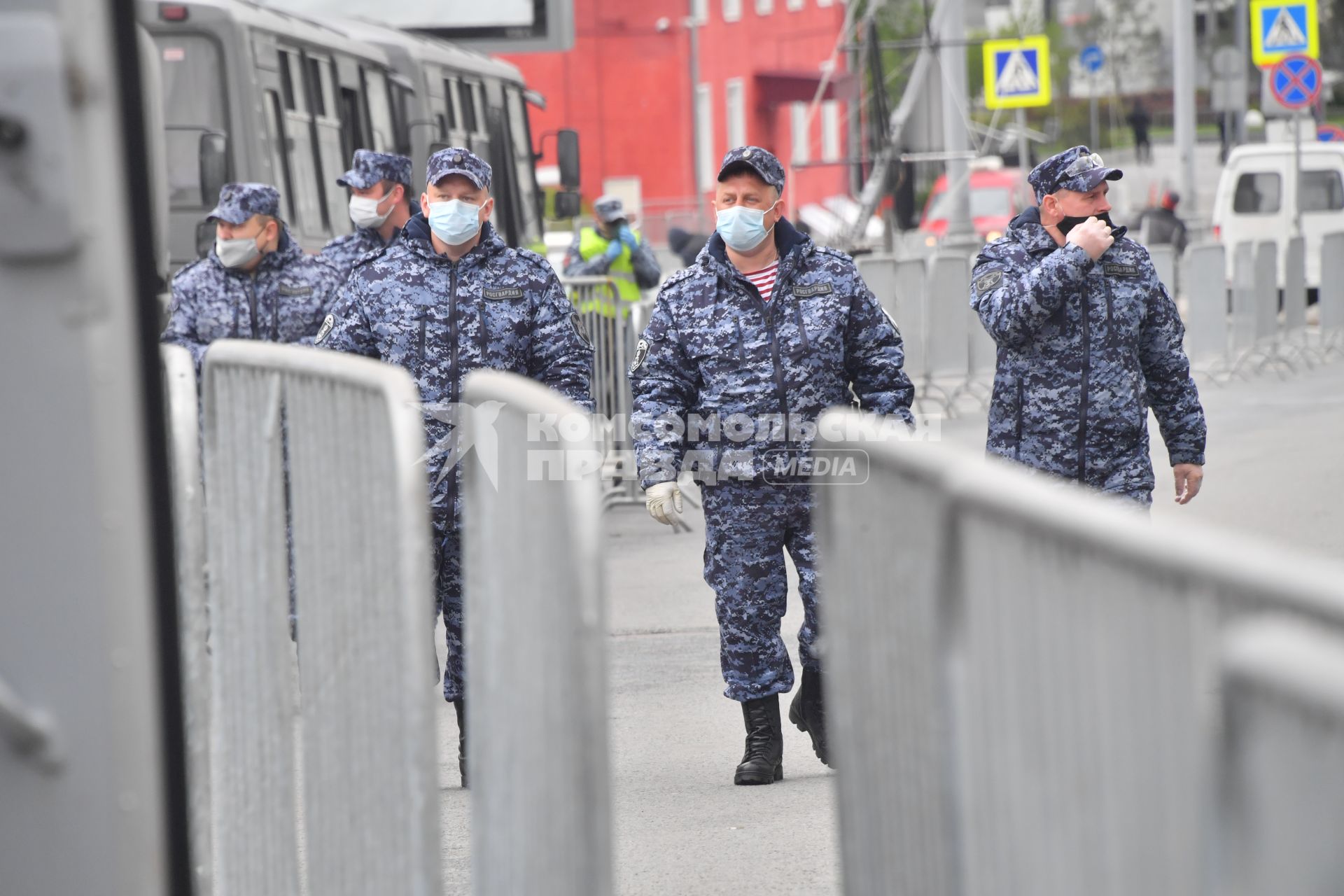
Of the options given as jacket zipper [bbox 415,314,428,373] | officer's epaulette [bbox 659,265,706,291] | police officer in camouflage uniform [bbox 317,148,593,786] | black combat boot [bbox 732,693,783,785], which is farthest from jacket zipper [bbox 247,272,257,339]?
black combat boot [bbox 732,693,783,785]

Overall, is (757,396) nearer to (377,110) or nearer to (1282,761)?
(1282,761)

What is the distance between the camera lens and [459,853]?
16.6 ft

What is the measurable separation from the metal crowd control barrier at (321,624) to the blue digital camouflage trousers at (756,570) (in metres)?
2.52

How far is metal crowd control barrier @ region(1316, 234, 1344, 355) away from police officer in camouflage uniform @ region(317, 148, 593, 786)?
13287mm

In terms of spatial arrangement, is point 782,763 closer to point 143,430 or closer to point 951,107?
point 143,430

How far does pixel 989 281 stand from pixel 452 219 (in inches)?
64.6

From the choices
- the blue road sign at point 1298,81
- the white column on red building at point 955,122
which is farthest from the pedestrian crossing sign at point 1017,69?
the blue road sign at point 1298,81

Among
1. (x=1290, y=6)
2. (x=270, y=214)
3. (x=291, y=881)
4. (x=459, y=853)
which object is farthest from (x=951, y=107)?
(x=291, y=881)

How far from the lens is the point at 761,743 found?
5781 millimetres

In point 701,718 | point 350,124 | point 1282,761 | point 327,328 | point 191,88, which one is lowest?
point 701,718

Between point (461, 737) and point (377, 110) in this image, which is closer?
point (461, 737)

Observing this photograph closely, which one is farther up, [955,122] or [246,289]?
[955,122]

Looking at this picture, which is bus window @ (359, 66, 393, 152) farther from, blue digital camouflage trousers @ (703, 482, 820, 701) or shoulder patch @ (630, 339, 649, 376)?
blue digital camouflage trousers @ (703, 482, 820, 701)

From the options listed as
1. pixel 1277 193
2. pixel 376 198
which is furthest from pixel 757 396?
pixel 1277 193
